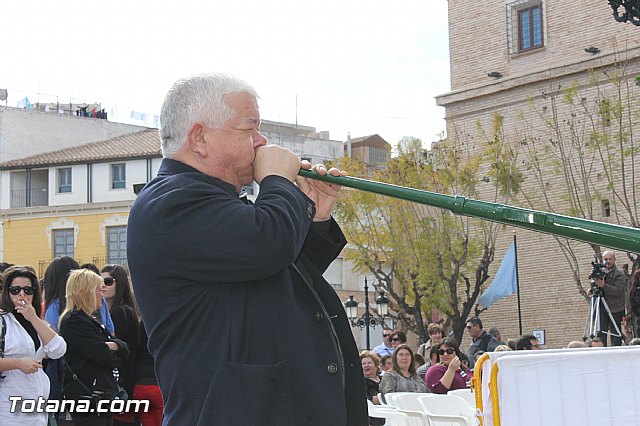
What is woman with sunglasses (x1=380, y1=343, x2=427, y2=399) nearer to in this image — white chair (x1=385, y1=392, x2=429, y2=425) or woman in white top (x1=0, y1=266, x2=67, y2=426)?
white chair (x1=385, y1=392, x2=429, y2=425)

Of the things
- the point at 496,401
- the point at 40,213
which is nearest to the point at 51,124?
the point at 40,213

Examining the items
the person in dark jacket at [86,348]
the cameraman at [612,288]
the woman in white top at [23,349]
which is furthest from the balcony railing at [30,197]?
the woman in white top at [23,349]

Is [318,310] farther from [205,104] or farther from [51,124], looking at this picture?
[51,124]

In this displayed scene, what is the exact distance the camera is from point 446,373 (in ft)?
42.4

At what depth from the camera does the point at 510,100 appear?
3662 centimetres

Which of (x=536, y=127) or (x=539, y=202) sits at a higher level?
(x=536, y=127)

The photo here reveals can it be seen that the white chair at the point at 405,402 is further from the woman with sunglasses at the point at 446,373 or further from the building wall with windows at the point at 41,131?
the building wall with windows at the point at 41,131

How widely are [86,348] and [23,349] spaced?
0.48 metres

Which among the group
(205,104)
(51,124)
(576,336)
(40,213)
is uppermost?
(51,124)

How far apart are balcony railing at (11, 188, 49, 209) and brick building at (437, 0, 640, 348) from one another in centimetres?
2886

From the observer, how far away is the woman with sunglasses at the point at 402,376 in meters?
12.5

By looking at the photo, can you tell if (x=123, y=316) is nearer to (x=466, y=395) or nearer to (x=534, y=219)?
(x=466, y=395)

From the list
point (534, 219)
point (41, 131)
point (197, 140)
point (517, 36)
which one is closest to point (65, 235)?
point (41, 131)

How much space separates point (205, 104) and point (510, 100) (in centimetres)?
3416
